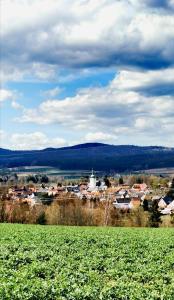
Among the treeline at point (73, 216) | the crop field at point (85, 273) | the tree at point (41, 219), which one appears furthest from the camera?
the treeline at point (73, 216)

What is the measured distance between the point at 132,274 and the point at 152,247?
11.9 m

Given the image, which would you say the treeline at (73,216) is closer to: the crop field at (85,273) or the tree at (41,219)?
the tree at (41,219)

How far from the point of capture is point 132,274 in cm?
2028

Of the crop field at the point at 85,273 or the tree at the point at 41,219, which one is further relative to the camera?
the tree at the point at 41,219

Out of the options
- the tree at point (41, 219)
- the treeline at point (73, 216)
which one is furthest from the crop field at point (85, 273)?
the treeline at point (73, 216)

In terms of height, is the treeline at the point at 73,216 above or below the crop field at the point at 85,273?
below

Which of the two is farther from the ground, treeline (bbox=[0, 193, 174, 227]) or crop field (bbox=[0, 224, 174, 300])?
crop field (bbox=[0, 224, 174, 300])

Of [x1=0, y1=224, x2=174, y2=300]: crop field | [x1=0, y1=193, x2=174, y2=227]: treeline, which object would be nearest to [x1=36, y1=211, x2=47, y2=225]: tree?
[x1=0, y1=193, x2=174, y2=227]: treeline

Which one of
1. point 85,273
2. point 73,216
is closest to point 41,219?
point 73,216

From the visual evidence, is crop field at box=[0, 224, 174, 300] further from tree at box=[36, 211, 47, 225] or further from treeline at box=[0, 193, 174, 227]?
treeline at box=[0, 193, 174, 227]

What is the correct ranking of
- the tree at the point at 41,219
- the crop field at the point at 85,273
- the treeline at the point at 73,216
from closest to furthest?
the crop field at the point at 85,273 → the tree at the point at 41,219 → the treeline at the point at 73,216

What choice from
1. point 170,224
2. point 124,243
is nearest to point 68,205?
point 170,224

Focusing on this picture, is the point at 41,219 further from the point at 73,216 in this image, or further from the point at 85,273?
the point at 85,273

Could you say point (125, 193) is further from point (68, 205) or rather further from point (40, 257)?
point (40, 257)
